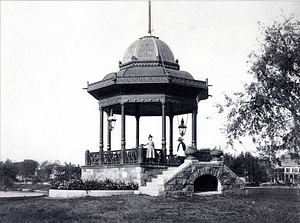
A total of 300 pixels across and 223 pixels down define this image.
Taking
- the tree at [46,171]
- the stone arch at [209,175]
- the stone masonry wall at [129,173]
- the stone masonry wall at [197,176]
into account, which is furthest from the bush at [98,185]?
the tree at [46,171]

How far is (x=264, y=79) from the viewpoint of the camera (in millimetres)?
17469

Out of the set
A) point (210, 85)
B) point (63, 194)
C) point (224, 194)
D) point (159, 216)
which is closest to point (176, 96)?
point (210, 85)

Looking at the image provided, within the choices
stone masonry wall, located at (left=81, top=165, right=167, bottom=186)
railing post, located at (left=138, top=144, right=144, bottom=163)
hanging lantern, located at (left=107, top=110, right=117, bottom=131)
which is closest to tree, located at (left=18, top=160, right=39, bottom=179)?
hanging lantern, located at (left=107, top=110, right=117, bottom=131)

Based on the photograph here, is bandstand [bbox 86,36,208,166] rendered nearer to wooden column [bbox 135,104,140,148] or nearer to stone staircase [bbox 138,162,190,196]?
wooden column [bbox 135,104,140,148]

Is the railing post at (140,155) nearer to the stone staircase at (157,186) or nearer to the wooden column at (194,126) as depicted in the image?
the stone staircase at (157,186)

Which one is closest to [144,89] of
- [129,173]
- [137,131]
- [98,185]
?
[129,173]

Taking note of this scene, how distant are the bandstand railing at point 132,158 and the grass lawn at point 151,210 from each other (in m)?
4.15

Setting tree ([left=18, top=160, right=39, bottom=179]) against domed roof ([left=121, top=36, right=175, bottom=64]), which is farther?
tree ([left=18, top=160, right=39, bottom=179])

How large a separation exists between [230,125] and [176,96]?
535 cm

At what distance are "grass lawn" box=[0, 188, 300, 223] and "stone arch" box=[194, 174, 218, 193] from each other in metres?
2.94

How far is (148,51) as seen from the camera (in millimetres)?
24203

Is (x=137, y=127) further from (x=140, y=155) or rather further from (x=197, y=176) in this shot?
(x=197, y=176)

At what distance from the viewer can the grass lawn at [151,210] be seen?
1337cm

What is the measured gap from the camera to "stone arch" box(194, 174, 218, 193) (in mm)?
20875
